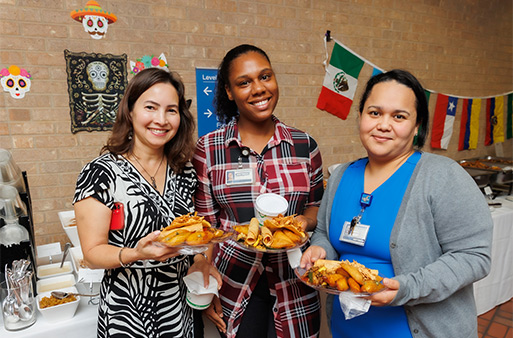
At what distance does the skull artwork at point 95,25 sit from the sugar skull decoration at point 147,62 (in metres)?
0.30

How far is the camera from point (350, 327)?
50.0 inches

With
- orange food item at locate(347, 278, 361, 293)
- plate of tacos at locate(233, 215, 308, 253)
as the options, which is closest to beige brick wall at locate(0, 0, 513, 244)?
plate of tacos at locate(233, 215, 308, 253)

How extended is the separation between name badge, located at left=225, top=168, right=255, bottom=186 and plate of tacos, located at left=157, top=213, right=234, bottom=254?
0.25 metres

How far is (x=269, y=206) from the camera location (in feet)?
4.27

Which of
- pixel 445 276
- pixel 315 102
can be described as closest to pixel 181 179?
pixel 445 276

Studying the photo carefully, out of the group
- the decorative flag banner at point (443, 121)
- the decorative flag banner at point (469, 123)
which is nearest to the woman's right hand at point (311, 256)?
the decorative flag banner at point (443, 121)

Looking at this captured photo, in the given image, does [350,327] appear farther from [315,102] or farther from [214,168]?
[315,102]

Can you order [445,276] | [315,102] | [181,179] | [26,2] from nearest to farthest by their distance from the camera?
[445,276] < [181,179] < [26,2] < [315,102]

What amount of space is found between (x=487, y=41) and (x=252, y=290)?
17.2ft

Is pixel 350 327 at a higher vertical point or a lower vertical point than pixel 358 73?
lower

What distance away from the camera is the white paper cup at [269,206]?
1.26 meters

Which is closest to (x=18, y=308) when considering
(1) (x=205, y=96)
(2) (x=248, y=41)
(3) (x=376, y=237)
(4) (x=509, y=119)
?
(3) (x=376, y=237)

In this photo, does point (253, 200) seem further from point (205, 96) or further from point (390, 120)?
point (205, 96)

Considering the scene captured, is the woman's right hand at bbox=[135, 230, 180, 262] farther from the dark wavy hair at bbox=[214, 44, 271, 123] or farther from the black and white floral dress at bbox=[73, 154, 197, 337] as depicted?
the dark wavy hair at bbox=[214, 44, 271, 123]
